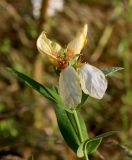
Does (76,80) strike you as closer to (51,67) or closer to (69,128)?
(69,128)

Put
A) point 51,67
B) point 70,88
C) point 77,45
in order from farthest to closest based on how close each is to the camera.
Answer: point 51,67, point 77,45, point 70,88

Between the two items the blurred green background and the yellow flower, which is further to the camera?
the blurred green background

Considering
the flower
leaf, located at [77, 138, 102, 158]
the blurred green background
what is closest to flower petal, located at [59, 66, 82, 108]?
the flower

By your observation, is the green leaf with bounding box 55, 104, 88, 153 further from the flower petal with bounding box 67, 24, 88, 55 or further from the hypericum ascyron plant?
the flower petal with bounding box 67, 24, 88, 55

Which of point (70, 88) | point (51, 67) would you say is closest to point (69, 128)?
point (70, 88)

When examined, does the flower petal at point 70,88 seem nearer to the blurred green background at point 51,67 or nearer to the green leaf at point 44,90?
the green leaf at point 44,90

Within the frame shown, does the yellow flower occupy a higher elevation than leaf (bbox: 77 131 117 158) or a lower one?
higher

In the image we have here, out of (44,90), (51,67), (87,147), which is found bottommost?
(51,67)
